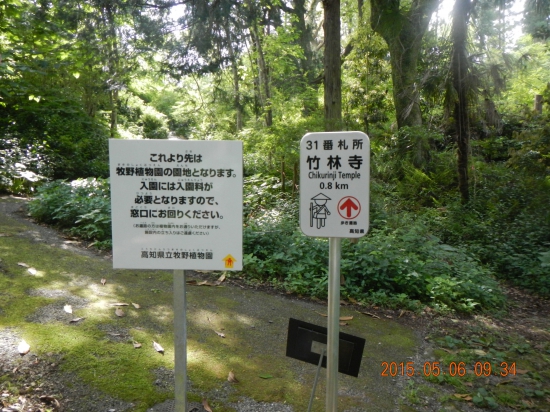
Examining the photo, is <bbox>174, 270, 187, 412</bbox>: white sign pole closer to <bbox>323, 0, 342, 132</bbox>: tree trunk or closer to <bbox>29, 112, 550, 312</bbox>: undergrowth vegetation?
<bbox>29, 112, 550, 312</bbox>: undergrowth vegetation

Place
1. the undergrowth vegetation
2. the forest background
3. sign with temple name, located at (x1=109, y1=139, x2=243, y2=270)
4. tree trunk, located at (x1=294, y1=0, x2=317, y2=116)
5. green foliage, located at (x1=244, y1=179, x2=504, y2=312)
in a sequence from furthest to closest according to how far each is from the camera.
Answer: tree trunk, located at (x1=294, y1=0, x2=317, y2=116), the forest background, the undergrowth vegetation, green foliage, located at (x1=244, y1=179, x2=504, y2=312), sign with temple name, located at (x1=109, y1=139, x2=243, y2=270)

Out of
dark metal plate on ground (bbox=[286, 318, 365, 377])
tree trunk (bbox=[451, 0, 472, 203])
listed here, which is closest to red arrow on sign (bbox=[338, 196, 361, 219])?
dark metal plate on ground (bbox=[286, 318, 365, 377])

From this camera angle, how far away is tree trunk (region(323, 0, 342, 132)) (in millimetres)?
10094

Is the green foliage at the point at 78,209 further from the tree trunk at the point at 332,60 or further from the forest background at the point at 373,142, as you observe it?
the tree trunk at the point at 332,60

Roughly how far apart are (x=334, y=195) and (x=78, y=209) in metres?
6.41

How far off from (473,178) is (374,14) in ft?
16.6

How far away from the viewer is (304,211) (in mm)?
2508

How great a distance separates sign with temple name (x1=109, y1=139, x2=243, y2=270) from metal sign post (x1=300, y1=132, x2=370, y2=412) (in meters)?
0.41

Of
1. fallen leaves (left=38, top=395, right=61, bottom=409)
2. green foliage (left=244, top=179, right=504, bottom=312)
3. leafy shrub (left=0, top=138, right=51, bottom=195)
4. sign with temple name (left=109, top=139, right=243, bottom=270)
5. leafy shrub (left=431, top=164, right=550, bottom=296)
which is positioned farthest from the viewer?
leafy shrub (left=0, top=138, right=51, bottom=195)

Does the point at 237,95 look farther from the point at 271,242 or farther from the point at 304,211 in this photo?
the point at 304,211

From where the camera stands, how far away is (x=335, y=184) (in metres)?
2.46

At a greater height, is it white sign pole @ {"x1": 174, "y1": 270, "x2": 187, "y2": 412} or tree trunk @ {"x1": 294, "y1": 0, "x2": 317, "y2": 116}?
tree trunk @ {"x1": 294, "y1": 0, "x2": 317, "y2": 116}

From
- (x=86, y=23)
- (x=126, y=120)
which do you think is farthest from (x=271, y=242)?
(x=126, y=120)
